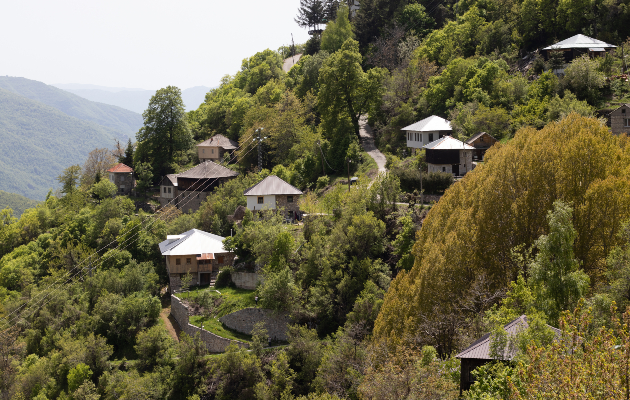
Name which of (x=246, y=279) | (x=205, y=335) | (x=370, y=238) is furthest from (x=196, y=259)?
(x=370, y=238)

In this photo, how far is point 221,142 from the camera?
69.7 metres

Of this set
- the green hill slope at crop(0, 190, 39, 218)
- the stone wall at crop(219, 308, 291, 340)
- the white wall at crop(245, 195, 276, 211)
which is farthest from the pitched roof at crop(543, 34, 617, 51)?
the green hill slope at crop(0, 190, 39, 218)

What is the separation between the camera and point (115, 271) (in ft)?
149

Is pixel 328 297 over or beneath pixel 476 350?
beneath

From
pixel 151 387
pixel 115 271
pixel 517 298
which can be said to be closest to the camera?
pixel 517 298

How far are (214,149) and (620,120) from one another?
1758 inches

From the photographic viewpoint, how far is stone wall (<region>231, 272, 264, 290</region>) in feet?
128

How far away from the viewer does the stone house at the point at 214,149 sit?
68750 mm

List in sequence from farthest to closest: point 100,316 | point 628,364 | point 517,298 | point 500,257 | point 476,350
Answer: point 100,316
point 500,257
point 517,298
point 476,350
point 628,364

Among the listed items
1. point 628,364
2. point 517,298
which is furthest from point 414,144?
point 628,364

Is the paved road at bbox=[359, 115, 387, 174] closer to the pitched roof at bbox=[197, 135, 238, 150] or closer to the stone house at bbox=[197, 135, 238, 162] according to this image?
the stone house at bbox=[197, 135, 238, 162]

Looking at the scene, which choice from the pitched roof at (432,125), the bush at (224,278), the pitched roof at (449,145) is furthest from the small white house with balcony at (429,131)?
the bush at (224,278)

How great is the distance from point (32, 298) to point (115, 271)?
906 centimetres

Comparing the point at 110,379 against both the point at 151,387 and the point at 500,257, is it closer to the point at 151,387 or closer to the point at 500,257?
the point at 151,387
